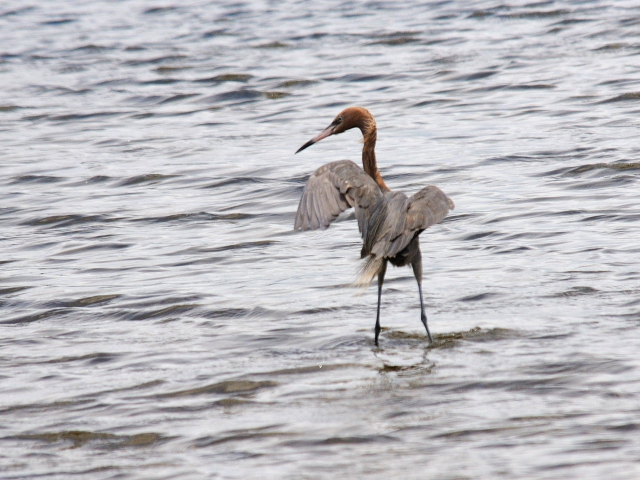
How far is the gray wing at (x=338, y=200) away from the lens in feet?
21.9

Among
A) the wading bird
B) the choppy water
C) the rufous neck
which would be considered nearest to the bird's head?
the rufous neck

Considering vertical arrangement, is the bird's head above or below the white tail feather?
above

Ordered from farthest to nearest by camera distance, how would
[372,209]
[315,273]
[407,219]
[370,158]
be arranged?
[315,273]
[370,158]
[372,209]
[407,219]

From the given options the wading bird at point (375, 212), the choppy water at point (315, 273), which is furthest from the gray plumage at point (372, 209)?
the choppy water at point (315, 273)

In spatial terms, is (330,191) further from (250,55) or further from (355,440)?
(250,55)

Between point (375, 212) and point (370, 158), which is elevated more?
point (370, 158)

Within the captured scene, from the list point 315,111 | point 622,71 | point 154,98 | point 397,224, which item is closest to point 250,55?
point 154,98

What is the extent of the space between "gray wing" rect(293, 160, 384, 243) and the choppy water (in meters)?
0.70

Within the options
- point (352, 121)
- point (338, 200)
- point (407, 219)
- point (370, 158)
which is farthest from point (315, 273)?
point (407, 219)

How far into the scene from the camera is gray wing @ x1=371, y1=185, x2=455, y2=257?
633 centimetres

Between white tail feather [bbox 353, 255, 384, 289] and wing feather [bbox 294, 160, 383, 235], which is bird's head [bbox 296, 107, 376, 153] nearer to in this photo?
wing feather [bbox 294, 160, 383, 235]

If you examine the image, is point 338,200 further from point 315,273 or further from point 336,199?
point 315,273

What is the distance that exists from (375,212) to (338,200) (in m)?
0.25

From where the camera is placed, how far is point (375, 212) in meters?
6.72
